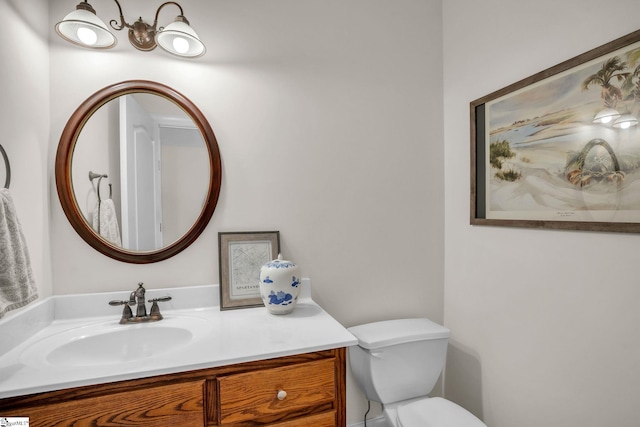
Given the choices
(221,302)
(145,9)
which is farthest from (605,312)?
(145,9)

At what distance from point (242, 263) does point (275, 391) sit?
0.63m

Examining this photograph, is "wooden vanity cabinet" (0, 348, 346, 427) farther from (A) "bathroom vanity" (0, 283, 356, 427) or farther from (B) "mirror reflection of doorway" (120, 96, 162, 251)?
(B) "mirror reflection of doorway" (120, 96, 162, 251)

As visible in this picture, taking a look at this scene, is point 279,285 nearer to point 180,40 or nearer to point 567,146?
point 180,40

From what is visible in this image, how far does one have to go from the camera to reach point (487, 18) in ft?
5.17

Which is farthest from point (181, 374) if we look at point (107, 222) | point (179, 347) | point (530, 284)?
point (530, 284)

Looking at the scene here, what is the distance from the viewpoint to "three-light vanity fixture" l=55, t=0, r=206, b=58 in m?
1.19

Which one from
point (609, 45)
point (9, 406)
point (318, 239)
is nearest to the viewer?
point (9, 406)

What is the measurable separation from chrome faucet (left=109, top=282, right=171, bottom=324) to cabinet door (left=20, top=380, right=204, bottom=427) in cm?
45

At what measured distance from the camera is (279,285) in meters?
1.34

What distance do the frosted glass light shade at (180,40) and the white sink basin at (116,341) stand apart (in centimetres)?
114

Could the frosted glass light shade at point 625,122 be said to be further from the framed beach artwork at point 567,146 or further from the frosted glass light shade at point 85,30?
the frosted glass light shade at point 85,30

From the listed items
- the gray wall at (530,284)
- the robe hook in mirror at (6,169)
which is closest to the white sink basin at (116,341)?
the robe hook in mirror at (6,169)

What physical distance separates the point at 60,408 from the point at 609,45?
6.61 ft

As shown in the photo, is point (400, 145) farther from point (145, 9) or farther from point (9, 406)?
point (9, 406)
